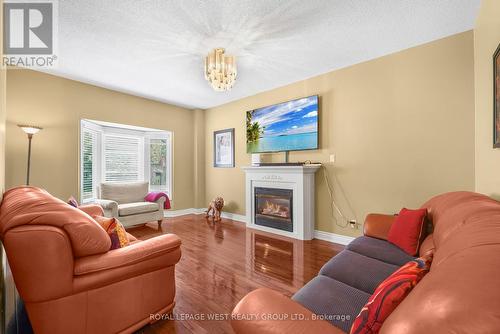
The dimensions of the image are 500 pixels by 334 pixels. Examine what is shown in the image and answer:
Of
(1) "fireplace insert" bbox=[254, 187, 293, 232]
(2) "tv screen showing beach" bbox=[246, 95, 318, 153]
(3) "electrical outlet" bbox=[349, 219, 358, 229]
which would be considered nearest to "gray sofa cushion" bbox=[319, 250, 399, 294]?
(3) "electrical outlet" bbox=[349, 219, 358, 229]

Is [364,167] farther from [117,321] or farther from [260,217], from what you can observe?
[117,321]

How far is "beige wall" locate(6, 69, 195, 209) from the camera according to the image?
3117 mm

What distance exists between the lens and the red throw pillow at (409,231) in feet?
5.55

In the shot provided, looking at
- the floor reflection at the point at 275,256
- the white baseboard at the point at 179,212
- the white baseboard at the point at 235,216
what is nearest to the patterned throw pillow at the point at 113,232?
the floor reflection at the point at 275,256

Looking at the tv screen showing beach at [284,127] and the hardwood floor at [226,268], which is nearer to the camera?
the hardwood floor at [226,268]

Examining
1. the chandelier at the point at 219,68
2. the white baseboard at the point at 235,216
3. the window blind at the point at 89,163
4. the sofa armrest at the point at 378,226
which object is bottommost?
the white baseboard at the point at 235,216

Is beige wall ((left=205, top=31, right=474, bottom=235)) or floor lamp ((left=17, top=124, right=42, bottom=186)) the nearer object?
beige wall ((left=205, top=31, right=474, bottom=235))

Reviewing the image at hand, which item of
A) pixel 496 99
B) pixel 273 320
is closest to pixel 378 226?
pixel 496 99

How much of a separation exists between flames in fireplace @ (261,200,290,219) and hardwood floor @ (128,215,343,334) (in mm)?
377

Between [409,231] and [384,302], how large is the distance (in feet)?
4.39

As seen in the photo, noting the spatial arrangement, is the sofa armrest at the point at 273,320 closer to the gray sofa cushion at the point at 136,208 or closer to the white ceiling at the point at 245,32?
the white ceiling at the point at 245,32

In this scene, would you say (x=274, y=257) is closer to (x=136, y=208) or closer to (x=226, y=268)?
(x=226, y=268)

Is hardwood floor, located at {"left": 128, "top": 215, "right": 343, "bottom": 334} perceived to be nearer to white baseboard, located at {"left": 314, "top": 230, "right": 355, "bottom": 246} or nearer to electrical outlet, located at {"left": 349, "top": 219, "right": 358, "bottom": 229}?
white baseboard, located at {"left": 314, "top": 230, "right": 355, "bottom": 246}

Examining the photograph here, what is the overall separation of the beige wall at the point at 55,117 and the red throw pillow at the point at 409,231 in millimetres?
4625
